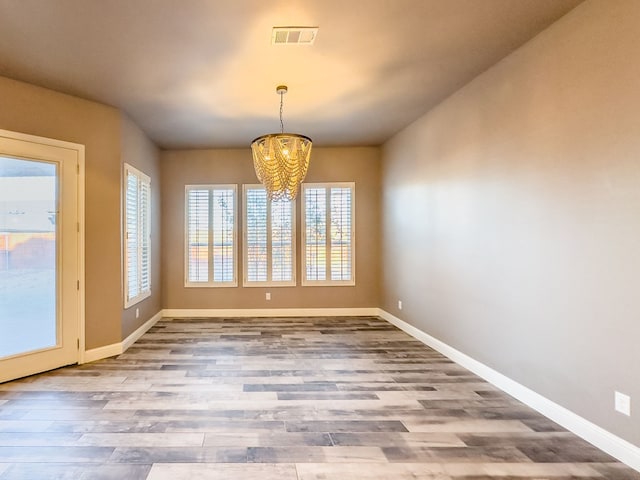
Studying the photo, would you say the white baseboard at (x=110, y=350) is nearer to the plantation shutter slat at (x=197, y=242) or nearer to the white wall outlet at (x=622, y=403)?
A: the plantation shutter slat at (x=197, y=242)

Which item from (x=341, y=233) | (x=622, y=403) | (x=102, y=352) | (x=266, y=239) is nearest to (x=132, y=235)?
(x=102, y=352)

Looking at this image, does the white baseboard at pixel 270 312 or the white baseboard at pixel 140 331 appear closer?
the white baseboard at pixel 140 331

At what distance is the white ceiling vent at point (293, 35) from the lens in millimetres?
2637

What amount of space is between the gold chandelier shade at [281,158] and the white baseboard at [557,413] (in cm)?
265

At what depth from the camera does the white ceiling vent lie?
2637 mm

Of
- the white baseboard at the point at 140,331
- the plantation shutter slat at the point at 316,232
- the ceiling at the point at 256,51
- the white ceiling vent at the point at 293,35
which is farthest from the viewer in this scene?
the plantation shutter slat at the point at 316,232

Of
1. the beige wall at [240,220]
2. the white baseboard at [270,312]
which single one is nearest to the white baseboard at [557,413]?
the white baseboard at [270,312]

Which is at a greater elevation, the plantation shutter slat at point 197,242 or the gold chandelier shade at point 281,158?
the gold chandelier shade at point 281,158

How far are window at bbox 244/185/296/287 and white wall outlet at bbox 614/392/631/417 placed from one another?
4.67 meters

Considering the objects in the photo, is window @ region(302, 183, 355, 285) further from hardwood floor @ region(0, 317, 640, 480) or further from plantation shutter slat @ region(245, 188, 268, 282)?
hardwood floor @ region(0, 317, 640, 480)

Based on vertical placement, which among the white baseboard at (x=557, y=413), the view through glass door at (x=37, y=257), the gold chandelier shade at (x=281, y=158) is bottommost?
the white baseboard at (x=557, y=413)

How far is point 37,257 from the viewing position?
3518mm

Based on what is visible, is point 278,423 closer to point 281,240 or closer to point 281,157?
point 281,157

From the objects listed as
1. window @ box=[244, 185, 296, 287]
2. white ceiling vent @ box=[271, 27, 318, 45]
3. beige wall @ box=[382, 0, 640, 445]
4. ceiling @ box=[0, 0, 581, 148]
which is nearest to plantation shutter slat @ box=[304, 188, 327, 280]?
window @ box=[244, 185, 296, 287]
